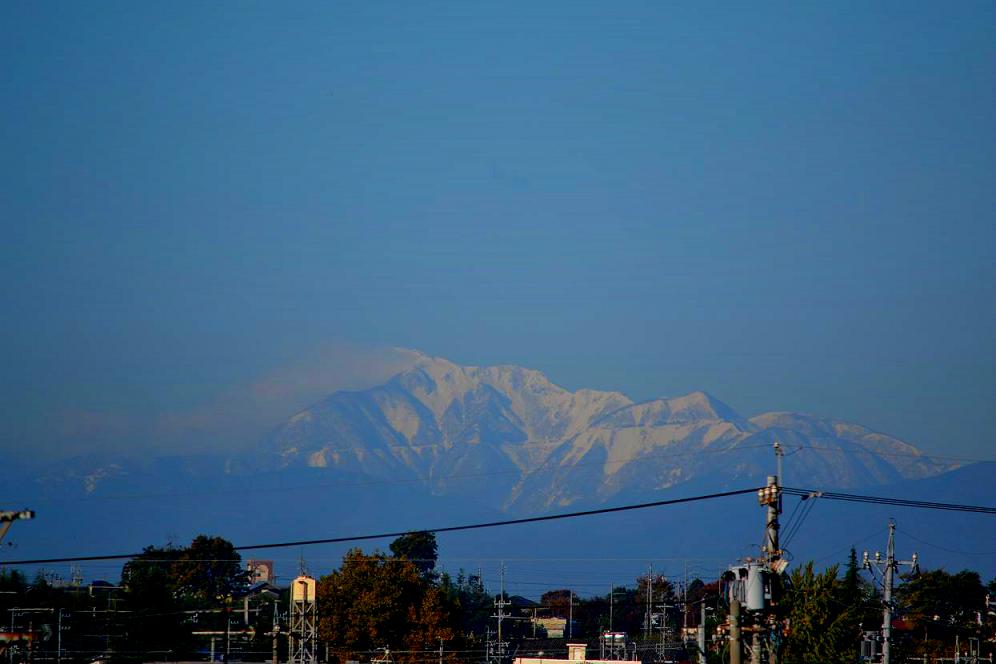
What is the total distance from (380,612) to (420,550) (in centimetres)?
8981

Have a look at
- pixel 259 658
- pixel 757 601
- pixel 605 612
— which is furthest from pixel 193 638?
pixel 605 612

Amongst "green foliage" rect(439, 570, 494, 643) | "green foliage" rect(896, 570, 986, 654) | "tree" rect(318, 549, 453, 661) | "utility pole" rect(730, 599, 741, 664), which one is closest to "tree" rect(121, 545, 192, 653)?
"tree" rect(318, 549, 453, 661)

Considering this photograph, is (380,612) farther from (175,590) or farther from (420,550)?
(420,550)

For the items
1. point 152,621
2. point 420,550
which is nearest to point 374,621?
point 152,621

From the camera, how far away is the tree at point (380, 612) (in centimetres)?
9481

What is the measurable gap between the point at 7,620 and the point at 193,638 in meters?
13.1

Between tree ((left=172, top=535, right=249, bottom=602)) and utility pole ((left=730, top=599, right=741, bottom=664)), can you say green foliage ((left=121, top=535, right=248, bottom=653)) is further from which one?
utility pole ((left=730, top=599, right=741, bottom=664))

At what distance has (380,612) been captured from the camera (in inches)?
3750

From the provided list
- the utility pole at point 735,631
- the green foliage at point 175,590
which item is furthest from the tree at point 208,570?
the utility pole at point 735,631

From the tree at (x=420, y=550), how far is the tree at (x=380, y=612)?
80645 millimetres

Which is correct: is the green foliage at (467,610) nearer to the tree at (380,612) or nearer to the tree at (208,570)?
the tree at (380,612)

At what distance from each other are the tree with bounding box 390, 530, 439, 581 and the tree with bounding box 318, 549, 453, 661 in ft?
265

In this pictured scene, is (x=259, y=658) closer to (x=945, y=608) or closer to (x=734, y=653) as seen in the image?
(x=945, y=608)

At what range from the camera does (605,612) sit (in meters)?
185
